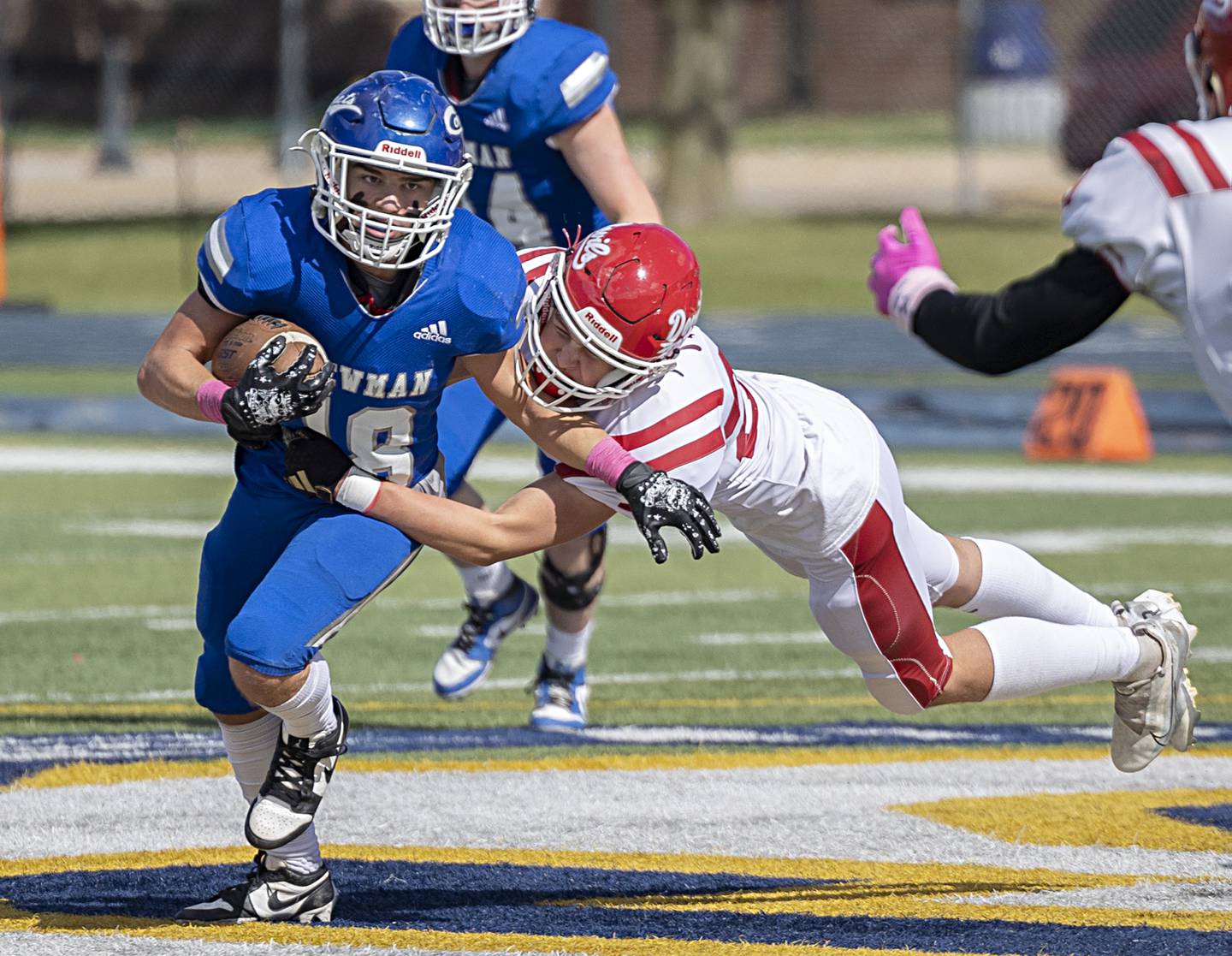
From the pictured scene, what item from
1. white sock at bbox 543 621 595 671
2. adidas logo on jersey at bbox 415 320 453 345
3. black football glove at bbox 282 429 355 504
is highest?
adidas logo on jersey at bbox 415 320 453 345

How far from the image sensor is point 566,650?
244 inches

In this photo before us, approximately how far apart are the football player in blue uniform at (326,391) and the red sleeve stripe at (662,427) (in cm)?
6

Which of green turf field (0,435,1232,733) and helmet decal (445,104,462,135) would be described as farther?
green turf field (0,435,1232,733)

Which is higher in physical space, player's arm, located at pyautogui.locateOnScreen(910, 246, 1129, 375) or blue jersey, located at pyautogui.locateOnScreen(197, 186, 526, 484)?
player's arm, located at pyautogui.locateOnScreen(910, 246, 1129, 375)

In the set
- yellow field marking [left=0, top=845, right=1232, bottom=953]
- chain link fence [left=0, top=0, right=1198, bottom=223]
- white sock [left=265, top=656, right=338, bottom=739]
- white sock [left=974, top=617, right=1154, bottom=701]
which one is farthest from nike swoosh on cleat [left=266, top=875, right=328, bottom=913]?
chain link fence [left=0, top=0, right=1198, bottom=223]

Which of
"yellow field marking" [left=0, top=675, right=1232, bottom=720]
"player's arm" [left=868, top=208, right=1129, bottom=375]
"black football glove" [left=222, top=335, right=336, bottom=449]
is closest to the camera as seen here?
"player's arm" [left=868, top=208, right=1129, bottom=375]

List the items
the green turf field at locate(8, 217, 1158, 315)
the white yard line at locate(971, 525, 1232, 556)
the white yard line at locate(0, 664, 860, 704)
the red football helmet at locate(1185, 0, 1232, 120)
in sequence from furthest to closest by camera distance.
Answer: the green turf field at locate(8, 217, 1158, 315), the white yard line at locate(971, 525, 1232, 556), the white yard line at locate(0, 664, 860, 704), the red football helmet at locate(1185, 0, 1232, 120)

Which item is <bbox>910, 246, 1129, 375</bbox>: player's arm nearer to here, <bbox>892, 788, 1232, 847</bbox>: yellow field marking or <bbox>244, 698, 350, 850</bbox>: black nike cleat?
<bbox>892, 788, 1232, 847</bbox>: yellow field marking

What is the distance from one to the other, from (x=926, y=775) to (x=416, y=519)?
1.78 m

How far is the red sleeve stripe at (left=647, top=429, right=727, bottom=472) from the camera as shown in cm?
420

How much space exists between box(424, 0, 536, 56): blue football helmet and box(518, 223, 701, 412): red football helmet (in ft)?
5.85

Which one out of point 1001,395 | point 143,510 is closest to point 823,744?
point 143,510

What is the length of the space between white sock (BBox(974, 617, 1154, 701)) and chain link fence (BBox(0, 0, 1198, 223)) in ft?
52.6

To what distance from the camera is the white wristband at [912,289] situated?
14.5 ft
